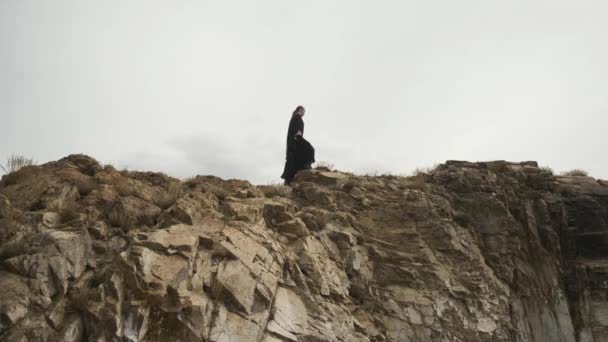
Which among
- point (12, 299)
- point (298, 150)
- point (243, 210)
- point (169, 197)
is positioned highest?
point (298, 150)

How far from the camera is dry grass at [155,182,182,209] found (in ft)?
29.3

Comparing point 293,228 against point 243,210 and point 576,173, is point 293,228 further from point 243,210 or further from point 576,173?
point 576,173

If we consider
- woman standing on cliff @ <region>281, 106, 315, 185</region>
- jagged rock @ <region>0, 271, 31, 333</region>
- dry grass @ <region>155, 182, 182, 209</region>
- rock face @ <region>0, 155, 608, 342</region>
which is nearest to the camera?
jagged rock @ <region>0, 271, 31, 333</region>

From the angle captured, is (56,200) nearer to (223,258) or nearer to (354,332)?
(223,258)

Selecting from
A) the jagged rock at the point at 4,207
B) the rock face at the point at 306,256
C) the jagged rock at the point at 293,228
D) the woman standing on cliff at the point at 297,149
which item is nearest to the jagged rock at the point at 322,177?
the rock face at the point at 306,256

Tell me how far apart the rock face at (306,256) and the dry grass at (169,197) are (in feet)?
0.14

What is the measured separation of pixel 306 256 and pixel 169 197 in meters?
3.01

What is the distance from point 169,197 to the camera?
8.99 meters

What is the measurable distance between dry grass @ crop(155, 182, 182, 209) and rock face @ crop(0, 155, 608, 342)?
0.04 meters

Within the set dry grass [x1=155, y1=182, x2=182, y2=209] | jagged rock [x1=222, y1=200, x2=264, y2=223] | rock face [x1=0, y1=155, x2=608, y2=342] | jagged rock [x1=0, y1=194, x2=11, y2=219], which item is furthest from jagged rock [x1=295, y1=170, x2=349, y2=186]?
jagged rock [x1=0, y1=194, x2=11, y2=219]

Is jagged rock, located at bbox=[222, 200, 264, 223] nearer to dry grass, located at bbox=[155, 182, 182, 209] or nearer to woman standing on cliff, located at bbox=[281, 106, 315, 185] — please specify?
dry grass, located at bbox=[155, 182, 182, 209]

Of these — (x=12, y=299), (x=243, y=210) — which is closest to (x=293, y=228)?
(x=243, y=210)

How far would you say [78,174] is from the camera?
8898 mm

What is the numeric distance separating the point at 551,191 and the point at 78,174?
510 inches
